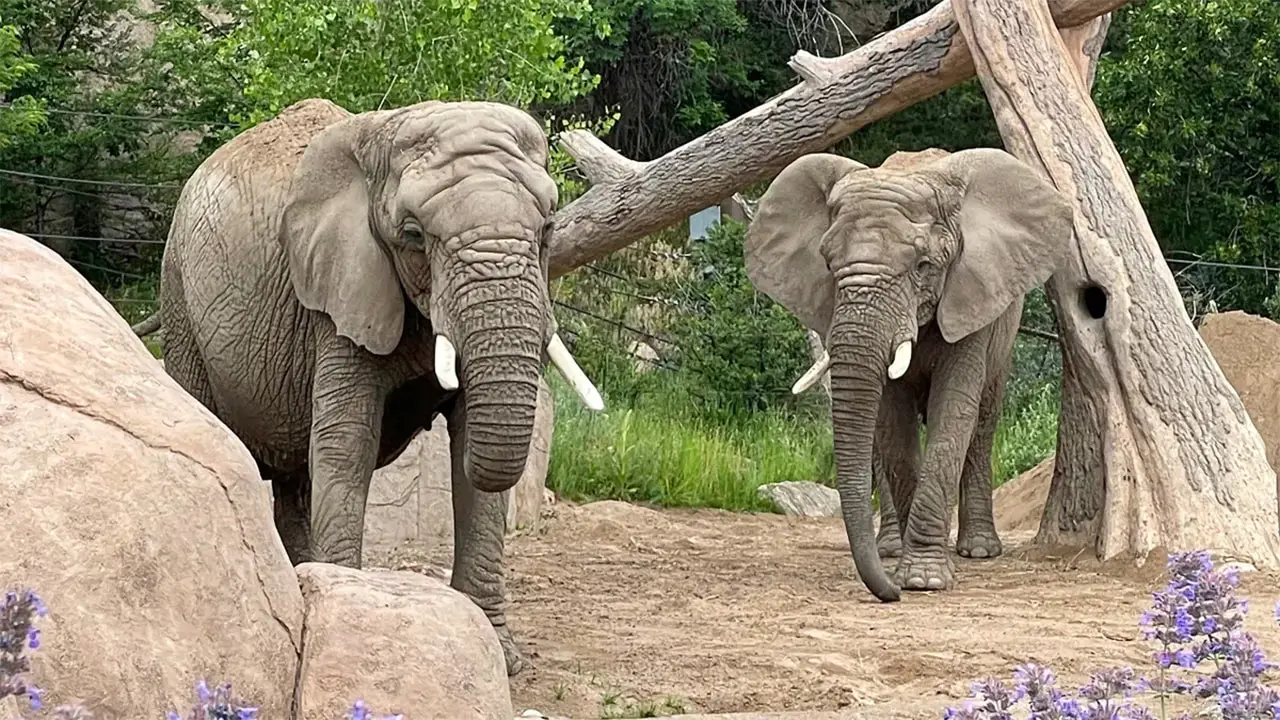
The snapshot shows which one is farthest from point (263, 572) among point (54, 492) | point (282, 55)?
point (282, 55)

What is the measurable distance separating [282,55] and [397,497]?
2762 millimetres

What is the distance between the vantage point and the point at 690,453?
1245cm

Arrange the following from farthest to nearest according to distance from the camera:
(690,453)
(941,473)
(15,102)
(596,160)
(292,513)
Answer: (15,102) → (690,453) → (596,160) → (941,473) → (292,513)

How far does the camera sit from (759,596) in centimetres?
752

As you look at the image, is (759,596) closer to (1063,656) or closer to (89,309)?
(1063,656)

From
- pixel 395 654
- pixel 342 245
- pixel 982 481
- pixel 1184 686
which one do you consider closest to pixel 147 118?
pixel 982 481

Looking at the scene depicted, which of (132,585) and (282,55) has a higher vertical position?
(282,55)

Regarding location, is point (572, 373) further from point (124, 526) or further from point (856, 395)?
point (856, 395)

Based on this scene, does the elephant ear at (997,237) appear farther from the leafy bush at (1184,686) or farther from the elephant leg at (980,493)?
the leafy bush at (1184,686)

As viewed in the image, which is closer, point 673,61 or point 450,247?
point 450,247

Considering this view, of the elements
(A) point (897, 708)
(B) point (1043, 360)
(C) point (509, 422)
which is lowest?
(A) point (897, 708)

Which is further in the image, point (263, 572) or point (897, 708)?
point (897, 708)

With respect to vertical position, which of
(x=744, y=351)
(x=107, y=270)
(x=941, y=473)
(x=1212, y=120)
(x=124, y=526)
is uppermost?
(x=1212, y=120)

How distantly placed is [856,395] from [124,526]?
429 cm
